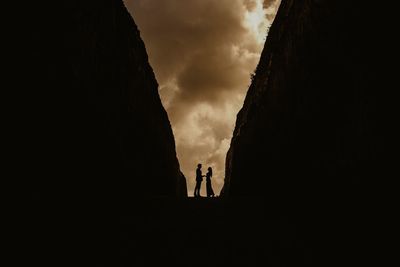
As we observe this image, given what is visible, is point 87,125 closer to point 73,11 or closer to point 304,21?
point 73,11

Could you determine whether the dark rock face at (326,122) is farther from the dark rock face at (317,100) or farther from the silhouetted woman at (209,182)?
the silhouetted woman at (209,182)

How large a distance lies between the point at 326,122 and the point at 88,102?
3.94 m

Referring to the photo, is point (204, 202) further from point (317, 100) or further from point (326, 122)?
point (326, 122)

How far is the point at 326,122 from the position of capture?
6.30 metres

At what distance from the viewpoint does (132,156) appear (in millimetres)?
10547

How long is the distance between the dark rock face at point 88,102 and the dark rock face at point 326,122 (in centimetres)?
371

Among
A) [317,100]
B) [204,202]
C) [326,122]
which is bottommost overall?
[204,202]

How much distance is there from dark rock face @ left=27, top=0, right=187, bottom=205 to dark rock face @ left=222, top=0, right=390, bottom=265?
3.71 m

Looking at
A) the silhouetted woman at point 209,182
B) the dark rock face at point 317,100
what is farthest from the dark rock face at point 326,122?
the silhouetted woman at point 209,182

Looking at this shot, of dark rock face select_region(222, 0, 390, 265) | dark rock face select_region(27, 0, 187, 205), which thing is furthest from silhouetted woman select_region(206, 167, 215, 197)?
dark rock face select_region(222, 0, 390, 265)

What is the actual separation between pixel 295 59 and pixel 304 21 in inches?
36.3

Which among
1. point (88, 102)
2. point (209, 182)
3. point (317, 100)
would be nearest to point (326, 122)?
point (317, 100)

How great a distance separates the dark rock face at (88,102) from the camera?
466 centimetres

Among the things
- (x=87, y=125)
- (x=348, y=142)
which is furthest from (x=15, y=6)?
(x=348, y=142)
